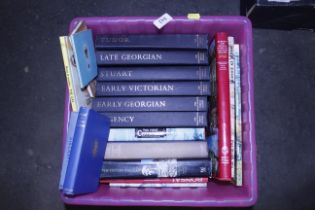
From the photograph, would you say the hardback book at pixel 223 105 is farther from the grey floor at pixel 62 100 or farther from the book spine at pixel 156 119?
the grey floor at pixel 62 100

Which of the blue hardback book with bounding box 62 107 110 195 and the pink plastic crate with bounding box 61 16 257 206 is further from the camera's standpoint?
the pink plastic crate with bounding box 61 16 257 206

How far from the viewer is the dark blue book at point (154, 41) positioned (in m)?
1.01

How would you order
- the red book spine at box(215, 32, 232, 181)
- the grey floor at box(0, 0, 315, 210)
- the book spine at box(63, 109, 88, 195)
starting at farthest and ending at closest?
the grey floor at box(0, 0, 315, 210) → the red book spine at box(215, 32, 232, 181) → the book spine at box(63, 109, 88, 195)

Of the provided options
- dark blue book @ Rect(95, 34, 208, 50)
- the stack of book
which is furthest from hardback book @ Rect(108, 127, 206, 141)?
dark blue book @ Rect(95, 34, 208, 50)

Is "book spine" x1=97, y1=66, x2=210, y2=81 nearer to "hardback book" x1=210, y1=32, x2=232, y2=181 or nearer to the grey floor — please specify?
"hardback book" x1=210, y1=32, x2=232, y2=181

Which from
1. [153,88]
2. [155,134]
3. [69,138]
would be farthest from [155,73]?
[69,138]

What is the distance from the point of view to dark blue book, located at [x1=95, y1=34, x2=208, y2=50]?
1.01 meters

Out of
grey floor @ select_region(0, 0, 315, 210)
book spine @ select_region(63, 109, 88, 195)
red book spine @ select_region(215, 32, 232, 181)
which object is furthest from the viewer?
grey floor @ select_region(0, 0, 315, 210)

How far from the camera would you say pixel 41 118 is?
4.12ft

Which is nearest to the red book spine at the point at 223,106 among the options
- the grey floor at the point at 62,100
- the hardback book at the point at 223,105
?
the hardback book at the point at 223,105

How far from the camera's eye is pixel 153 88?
39.9 inches

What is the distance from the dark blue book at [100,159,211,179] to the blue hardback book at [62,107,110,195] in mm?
71

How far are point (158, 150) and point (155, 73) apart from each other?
0.22 metres

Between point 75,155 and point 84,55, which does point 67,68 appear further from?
point 75,155
